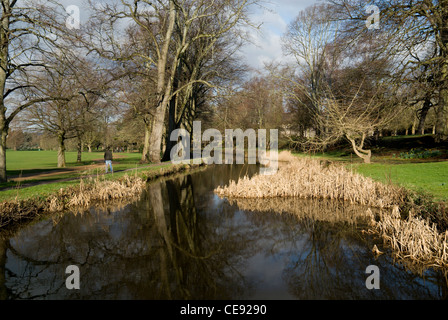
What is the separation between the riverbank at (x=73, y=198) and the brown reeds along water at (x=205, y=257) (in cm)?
52

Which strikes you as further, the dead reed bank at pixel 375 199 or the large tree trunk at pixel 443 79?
the large tree trunk at pixel 443 79

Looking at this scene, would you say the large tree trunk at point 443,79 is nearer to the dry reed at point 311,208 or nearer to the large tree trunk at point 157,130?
the dry reed at point 311,208

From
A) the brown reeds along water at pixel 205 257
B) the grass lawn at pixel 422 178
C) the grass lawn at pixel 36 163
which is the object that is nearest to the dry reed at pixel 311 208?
the brown reeds along water at pixel 205 257

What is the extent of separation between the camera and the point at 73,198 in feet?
30.5

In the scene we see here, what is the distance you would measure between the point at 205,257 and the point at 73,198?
6258 mm

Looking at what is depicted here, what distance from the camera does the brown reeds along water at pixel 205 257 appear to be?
4.24 metres

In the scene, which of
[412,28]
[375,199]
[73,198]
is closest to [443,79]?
[412,28]

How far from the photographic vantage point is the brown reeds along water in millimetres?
4242

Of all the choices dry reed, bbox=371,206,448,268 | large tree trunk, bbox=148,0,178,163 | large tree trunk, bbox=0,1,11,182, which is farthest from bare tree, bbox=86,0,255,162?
dry reed, bbox=371,206,448,268

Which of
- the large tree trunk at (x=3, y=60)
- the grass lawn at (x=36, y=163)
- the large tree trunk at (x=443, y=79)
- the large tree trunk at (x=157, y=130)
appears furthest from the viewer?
the large tree trunk at (x=157, y=130)

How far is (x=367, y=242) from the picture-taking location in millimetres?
6113

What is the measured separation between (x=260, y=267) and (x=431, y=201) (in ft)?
17.1

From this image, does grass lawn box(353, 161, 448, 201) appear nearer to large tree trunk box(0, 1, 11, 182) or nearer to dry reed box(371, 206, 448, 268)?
dry reed box(371, 206, 448, 268)

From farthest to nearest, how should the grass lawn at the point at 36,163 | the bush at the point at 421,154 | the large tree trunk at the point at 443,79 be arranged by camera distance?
the grass lawn at the point at 36,163 < the bush at the point at 421,154 < the large tree trunk at the point at 443,79
